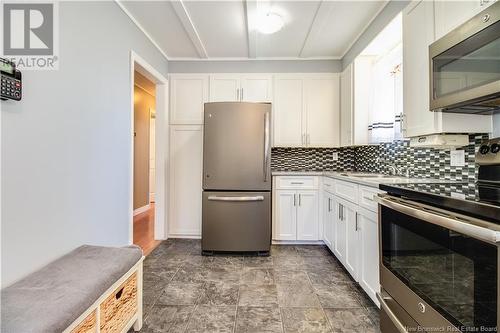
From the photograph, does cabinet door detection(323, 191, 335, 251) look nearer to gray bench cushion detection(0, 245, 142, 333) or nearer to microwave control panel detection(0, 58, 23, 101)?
gray bench cushion detection(0, 245, 142, 333)

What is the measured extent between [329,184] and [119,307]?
2267mm

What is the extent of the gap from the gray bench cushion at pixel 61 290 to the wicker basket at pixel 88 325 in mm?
80

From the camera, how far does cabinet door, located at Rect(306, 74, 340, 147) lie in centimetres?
342

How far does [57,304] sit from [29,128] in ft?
3.03

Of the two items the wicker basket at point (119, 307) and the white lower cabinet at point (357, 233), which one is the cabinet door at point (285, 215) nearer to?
the white lower cabinet at point (357, 233)

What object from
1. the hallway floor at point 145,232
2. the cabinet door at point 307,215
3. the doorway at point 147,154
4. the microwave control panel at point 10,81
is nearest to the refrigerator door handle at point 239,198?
the cabinet door at point 307,215

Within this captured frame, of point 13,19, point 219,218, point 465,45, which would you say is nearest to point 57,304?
point 13,19

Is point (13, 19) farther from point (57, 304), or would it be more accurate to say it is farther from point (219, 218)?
point (219, 218)

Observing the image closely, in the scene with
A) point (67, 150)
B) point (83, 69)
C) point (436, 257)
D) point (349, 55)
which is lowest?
point (436, 257)

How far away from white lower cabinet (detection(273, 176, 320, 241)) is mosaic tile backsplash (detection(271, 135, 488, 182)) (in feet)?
1.78

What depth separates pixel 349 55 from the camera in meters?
3.13

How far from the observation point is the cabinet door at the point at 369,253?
1716mm

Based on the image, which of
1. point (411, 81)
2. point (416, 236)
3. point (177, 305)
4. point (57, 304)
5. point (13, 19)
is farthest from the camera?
point (177, 305)

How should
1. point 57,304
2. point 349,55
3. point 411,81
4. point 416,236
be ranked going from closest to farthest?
point 57,304
point 416,236
point 411,81
point 349,55
